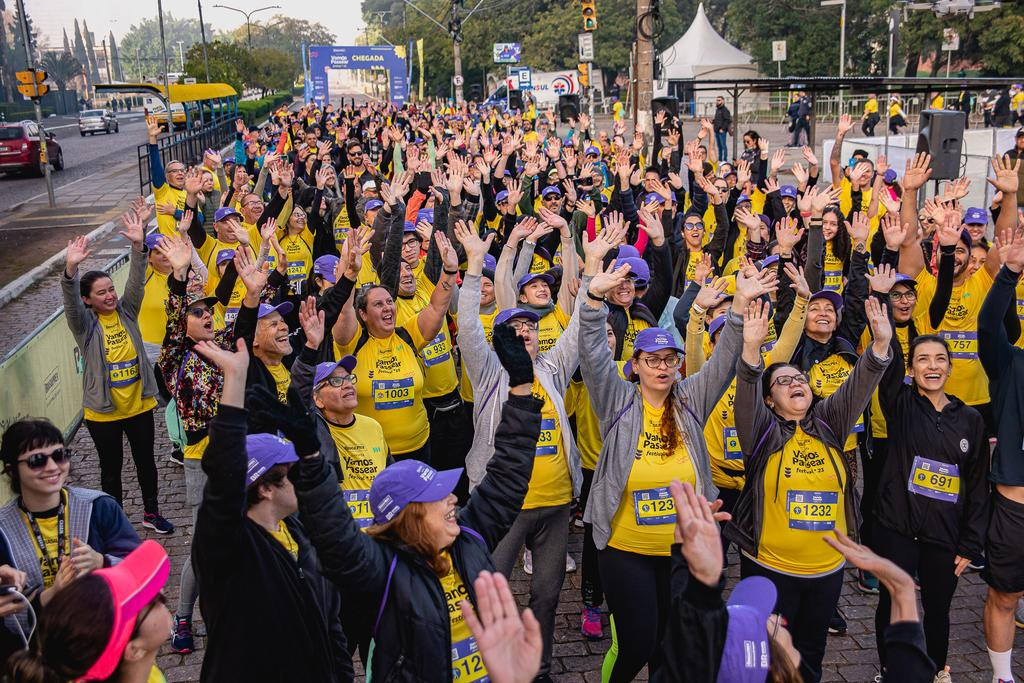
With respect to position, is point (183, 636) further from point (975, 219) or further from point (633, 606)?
point (975, 219)

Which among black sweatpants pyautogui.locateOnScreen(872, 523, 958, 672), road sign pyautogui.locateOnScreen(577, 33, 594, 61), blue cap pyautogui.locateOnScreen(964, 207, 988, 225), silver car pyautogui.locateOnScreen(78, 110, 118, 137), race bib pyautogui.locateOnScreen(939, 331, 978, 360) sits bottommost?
black sweatpants pyautogui.locateOnScreen(872, 523, 958, 672)

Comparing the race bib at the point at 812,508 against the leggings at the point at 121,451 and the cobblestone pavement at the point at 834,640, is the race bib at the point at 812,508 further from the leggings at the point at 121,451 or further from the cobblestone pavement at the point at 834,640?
the leggings at the point at 121,451

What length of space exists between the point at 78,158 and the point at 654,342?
4382 cm

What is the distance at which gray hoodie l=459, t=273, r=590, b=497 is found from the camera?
16.9 ft

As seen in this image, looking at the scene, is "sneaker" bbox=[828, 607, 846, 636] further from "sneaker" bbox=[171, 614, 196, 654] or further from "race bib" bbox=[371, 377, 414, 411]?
"sneaker" bbox=[171, 614, 196, 654]

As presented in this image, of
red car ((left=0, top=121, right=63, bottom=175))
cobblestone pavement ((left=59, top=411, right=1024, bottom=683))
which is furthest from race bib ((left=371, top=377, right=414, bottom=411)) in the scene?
red car ((left=0, top=121, right=63, bottom=175))

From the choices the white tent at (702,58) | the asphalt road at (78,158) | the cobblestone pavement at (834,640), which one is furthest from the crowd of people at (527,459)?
the white tent at (702,58)

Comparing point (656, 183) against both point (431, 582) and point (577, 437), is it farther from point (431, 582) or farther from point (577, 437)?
point (431, 582)

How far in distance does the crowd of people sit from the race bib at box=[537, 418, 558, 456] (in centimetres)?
1

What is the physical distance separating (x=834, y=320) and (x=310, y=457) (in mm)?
3878

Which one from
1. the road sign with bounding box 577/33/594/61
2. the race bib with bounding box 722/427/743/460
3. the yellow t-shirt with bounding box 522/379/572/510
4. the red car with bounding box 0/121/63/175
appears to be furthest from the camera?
the red car with bounding box 0/121/63/175

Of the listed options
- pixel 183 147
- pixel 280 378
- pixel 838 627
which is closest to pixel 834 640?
pixel 838 627

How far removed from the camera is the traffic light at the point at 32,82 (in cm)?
2275

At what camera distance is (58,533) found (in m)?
3.97
